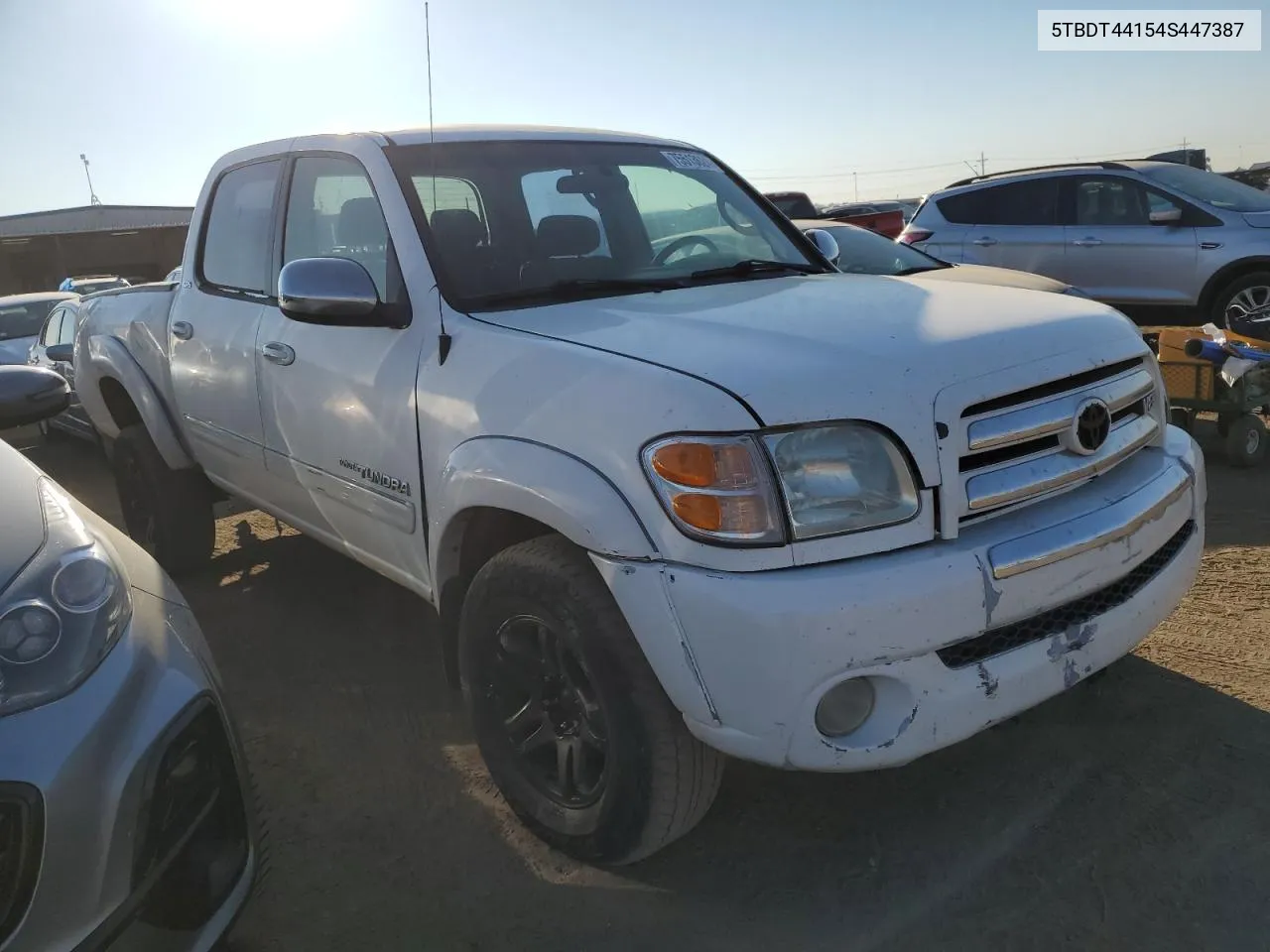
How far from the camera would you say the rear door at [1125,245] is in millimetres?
8500

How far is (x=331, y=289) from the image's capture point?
275cm

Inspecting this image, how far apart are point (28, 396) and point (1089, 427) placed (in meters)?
2.70

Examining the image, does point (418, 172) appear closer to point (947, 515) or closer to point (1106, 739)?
point (947, 515)

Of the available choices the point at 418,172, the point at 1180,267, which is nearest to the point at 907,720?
the point at 418,172

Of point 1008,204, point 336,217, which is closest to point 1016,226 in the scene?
point 1008,204

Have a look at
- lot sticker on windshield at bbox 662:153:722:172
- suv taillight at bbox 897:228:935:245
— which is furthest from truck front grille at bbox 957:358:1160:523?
suv taillight at bbox 897:228:935:245

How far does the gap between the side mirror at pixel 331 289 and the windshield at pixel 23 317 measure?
11020 mm

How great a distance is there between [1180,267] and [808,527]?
8032 mm

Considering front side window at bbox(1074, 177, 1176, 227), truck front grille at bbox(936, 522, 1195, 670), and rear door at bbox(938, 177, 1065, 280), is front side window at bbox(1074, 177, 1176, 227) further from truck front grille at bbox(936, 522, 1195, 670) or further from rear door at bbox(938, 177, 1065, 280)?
truck front grille at bbox(936, 522, 1195, 670)

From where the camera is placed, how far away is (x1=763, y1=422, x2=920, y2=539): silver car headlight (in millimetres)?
2010

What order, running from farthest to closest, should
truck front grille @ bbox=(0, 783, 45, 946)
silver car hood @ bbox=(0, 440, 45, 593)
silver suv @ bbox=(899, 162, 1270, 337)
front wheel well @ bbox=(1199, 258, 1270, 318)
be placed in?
1. silver suv @ bbox=(899, 162, 1270, 337)
2. front wheel well @ bbox=(1199, 258, 1270, 318)
3. silver car hood @ bbox=(0, 440, 45, 593)
4. truck front grille @ bbox=(0, 783, 45, 946)

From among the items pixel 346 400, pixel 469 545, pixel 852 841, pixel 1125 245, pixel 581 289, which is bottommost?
pixel 852 841

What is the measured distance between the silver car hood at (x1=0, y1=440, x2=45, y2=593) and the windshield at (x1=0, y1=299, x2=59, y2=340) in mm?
11451

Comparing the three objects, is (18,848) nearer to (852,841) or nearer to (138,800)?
(138,800)
